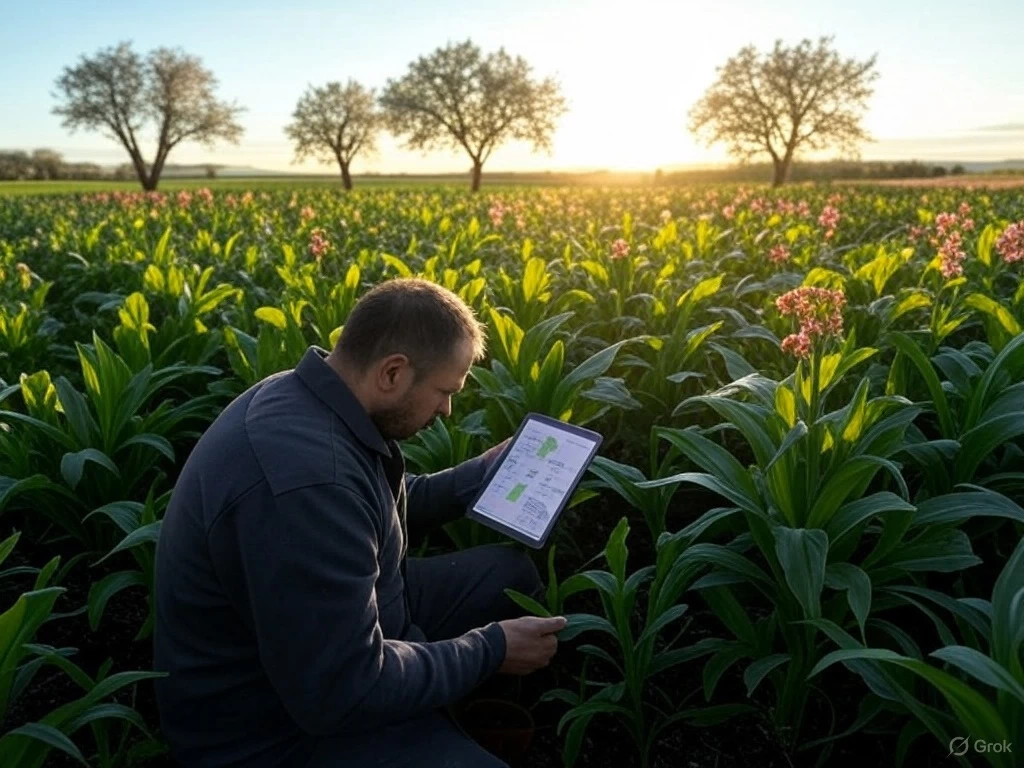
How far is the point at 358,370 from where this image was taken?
2406 mm

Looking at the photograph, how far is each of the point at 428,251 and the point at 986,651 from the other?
865 cm

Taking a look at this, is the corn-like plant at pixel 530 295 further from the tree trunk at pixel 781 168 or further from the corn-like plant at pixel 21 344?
the tree trunk at pixel 781 168

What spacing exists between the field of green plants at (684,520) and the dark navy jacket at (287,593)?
21 cm

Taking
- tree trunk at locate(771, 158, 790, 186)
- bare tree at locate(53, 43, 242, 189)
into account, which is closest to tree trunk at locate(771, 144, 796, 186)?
tree trunk at locate(771, 158, 790, 186)

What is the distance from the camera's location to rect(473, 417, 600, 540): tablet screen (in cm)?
296

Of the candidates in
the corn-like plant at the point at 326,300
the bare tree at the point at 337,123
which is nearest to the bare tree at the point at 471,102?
the bare tree at the point at 337,123

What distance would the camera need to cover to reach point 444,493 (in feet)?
10.8

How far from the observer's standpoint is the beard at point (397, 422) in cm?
244

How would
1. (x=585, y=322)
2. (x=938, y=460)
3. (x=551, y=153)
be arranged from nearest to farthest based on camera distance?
1. (x=938, y=460)
2. (x=585, y=322)
3. (x=551, y=153)

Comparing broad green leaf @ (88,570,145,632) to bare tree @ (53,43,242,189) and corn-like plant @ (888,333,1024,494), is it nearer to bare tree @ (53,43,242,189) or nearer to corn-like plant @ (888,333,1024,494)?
corn-like plant @ (888,333,1024,494)

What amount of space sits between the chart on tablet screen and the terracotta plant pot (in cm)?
60

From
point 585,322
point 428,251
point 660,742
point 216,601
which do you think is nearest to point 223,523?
point 216,601

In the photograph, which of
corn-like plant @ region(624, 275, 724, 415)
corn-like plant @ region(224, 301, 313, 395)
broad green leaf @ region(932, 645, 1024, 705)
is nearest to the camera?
broad green leaf @ region(932, 645, 1024, 705)

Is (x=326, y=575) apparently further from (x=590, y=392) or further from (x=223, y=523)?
(x=590, y=392)
